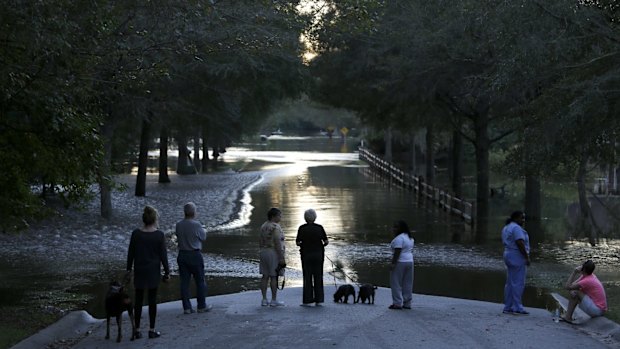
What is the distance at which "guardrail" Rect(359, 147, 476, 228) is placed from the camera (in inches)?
1374

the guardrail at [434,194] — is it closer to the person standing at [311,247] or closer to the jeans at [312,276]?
the jeans at [312,276]

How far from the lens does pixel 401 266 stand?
46.8 ft

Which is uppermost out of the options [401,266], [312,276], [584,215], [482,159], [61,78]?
[61,78]

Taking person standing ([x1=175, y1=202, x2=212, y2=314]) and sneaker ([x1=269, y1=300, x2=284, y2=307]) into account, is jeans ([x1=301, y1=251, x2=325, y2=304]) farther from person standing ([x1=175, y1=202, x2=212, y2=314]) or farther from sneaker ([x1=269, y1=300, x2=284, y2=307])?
person standing ([x1=175, y1=202, x2=212, y2=314])

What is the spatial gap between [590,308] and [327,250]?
1310cm

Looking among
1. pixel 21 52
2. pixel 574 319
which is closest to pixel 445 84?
pixel 574 319

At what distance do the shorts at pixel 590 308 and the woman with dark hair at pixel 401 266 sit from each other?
260cm

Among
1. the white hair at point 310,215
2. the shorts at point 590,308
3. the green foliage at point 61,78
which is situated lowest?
the shorts at point 590,308

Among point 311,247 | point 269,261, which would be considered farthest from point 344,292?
point 269,261

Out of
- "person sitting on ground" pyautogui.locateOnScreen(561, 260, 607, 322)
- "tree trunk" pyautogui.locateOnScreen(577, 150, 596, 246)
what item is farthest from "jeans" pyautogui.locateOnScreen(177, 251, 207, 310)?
"tree trunk" pyautogui.locateOnScreen(577, 150, 596, 246)

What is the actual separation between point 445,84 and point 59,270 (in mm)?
20295

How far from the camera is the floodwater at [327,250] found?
758 inches

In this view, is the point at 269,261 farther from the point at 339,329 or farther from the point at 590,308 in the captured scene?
the point at 590,308

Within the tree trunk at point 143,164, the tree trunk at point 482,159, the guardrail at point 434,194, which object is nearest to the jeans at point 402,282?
the guardrail at point 434,194
